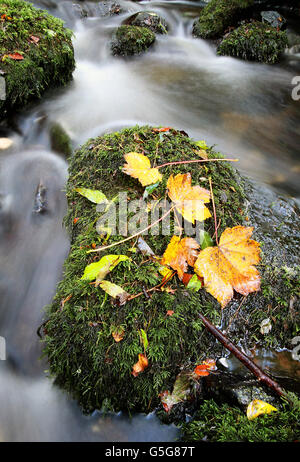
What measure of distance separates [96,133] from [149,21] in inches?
194

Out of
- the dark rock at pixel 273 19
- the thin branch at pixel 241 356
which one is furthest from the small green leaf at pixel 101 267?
the dark rock at pixel 273 19

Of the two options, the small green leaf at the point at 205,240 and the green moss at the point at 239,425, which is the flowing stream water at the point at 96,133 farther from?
the small green leaf at the point at 205,240

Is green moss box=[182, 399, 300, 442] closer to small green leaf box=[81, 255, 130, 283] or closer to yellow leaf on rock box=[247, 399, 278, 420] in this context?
yellow leaf on rock box=[247, 399, 278, 420]

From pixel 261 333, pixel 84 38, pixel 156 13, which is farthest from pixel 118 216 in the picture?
pixel 156 13

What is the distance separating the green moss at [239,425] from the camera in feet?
5.25

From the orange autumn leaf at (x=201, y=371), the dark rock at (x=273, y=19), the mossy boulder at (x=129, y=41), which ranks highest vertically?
the dark rock at (x=273, y=19)

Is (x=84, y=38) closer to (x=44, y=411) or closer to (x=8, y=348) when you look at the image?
(x=8, y=348)

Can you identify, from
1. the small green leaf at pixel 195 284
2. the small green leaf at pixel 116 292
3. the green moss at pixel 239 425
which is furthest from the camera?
the small green leaf at pixel 195 284

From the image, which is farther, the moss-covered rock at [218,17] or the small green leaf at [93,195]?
the moss-covered rock at [218,17]

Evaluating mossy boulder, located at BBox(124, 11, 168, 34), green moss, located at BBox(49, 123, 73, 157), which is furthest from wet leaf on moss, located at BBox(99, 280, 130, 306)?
mossy boulder, located at BBox(124, 11, 168, 34)

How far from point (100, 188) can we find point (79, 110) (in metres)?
2.70

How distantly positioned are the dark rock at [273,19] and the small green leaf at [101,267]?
26.8ft

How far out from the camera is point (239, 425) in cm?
171

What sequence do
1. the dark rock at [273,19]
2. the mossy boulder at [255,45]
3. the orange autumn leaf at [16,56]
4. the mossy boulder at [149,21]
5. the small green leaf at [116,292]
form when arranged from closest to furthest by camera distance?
the small green leaf at [116,292] < the orange autumn leaf at [16,56] < the mossy boulder at [255,45] < the mossy boulder at [149,21] < the dark rock at [273,19]
